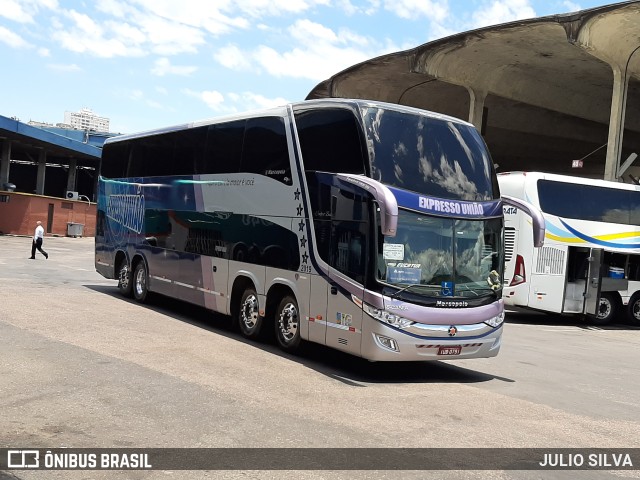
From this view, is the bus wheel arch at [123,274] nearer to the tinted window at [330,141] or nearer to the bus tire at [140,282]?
the bus tire at [140,282]

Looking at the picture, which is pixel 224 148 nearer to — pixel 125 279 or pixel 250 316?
pixel 250 316

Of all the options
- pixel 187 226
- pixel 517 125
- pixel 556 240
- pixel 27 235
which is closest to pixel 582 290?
pixel 556 240

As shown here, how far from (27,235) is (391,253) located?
40741 millimetres

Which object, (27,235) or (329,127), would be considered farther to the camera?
(27,235)

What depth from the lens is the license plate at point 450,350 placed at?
10170mm

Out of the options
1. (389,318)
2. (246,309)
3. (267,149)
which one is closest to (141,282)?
(246,309)

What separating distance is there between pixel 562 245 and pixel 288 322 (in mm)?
11429

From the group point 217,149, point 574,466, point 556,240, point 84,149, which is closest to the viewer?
point 574,466

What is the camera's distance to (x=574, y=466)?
21.5 feet

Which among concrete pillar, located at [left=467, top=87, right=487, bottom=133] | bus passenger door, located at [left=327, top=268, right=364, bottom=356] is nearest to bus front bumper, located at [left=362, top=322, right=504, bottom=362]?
bus passenger door, located at [left=327, top=268, right=364, bottom=356]

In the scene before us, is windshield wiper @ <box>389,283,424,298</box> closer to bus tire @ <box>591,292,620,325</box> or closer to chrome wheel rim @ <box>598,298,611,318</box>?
bus tire @ <box>591,292,620,325</box>

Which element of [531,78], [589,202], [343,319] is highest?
[531,78]

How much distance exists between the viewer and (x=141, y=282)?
1711 centimetres

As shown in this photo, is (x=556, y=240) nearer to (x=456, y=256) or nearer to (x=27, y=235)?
(x=456, y=256)
